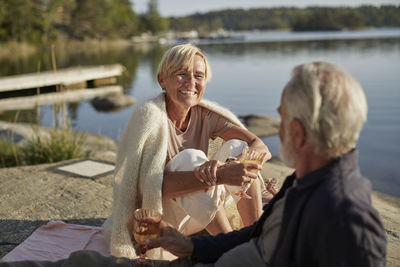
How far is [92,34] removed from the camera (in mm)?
54500

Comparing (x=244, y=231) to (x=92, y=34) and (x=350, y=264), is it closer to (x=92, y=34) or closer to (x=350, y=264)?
(x=350, y=264)

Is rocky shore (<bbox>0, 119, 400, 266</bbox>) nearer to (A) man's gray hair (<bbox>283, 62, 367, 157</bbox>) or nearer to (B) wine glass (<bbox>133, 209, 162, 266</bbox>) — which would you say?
(B) wine glass (<bbox>133, 209, 162, 266</bbox>)

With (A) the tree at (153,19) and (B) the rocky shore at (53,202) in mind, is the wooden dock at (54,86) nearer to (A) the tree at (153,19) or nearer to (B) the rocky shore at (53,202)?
(B) the rocky shore at (53,202)

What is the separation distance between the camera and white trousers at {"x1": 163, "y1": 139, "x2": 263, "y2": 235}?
214cm

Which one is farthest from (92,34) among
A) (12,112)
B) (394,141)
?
(394,141)

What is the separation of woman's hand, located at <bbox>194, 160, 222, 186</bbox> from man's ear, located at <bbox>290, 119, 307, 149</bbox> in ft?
2.70

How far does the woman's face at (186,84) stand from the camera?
2.34 meters

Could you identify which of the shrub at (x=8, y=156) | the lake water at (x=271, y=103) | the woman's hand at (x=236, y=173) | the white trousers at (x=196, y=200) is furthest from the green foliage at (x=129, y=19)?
the woman's hand at (x=236, y=173)

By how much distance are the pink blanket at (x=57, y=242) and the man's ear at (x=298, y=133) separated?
1.68m

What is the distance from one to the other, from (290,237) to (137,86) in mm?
17209

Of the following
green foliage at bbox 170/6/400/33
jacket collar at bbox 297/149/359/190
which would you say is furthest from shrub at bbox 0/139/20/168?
green foliage at bbox 170/6/400/33

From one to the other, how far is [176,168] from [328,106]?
123 centimetres

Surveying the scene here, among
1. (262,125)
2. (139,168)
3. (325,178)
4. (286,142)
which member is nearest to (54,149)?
(139,168)

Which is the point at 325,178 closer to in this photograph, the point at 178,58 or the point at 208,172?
the point at 208,172
